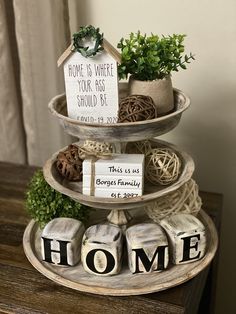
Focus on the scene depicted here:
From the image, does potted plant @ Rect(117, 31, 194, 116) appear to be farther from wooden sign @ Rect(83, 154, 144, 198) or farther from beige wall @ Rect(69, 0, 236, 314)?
beige wall @ Rect(69, 0, 236, 314)

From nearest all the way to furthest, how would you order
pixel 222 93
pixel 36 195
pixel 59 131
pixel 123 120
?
pixel 123 120, pixel 36 195, pixel 222 93, pixel 59 131

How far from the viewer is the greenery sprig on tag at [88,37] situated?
2.30 ft

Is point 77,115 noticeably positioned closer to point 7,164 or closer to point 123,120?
point 123,120

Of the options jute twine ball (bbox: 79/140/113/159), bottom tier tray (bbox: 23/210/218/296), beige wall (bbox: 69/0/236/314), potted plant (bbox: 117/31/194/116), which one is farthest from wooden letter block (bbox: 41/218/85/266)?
beige wall (bbox: 69/0/236/314)

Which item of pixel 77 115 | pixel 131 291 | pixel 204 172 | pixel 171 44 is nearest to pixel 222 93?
pixel 204 172

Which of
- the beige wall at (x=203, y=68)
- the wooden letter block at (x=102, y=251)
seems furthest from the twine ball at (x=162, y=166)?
the beige wall at (x=203, y=68)

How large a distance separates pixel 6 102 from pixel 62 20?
259mm

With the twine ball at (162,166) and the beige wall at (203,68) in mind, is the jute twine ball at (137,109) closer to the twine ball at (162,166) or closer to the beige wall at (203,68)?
the twine ball at (162,166)

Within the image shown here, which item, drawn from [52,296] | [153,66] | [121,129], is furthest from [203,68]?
[52,296]

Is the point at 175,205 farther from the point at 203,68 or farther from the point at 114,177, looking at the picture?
the point at 203,68

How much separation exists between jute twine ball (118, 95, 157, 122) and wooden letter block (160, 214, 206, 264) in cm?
19

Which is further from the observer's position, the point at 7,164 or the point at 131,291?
the point at 7,164

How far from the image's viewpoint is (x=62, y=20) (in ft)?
3.69

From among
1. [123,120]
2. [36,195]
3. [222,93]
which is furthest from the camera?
[222,93]
